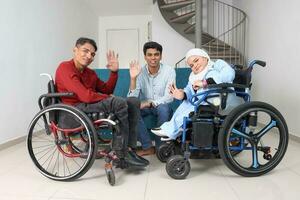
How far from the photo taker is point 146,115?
2406 mm

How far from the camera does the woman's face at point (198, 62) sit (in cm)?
202

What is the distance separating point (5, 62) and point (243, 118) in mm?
2347

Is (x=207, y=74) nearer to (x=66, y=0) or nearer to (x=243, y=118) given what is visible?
(x=243, y=118)

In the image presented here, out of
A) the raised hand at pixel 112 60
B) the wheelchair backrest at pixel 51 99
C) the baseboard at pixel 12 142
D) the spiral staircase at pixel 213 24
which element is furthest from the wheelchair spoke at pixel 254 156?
the spiral staircase at pixel 213 24

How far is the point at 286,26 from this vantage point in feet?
10.4

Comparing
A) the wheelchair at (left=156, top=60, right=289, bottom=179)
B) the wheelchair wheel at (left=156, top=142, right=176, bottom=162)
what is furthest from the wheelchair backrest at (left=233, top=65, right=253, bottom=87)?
the wheelchair wheel at (left=156, top=142, right=176, bottom=162)

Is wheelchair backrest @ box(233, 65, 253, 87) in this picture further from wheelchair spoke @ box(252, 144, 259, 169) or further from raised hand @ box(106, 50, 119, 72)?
raised hand @ box(106, 50, 119, 72)

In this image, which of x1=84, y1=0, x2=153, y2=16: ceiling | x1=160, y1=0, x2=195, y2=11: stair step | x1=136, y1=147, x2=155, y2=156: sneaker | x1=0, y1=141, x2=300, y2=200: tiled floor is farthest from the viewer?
x1=84, y1=0, x2=153, y2=16: ceiling

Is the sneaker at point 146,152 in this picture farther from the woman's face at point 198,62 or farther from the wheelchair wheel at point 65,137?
the woman's face at point 198,62

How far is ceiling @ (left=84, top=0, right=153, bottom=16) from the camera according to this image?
18.3 feet

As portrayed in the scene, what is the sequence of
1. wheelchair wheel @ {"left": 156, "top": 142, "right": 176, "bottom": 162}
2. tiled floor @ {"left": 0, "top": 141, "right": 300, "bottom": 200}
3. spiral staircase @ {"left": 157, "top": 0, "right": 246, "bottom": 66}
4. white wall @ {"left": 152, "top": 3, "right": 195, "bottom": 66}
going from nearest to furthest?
tiled floor @ {"left": 0, "top": 141, "right": 300, "bottom": 200} → wheelchair wheel @ {"left": 156, "top": 142, "right": 176, "bottom": 162} → spiral staircase @ {"left": 157, "top": 0, "right": 246, "bottom": 66} → white wall @ {"left": 152, "top": 3, "right": 195, "bottom": 66}

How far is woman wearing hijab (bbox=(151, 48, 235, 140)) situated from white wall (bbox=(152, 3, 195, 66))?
4.12 m

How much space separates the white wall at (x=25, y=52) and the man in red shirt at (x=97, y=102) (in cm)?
126

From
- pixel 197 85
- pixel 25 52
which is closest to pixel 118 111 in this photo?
pixel 197 85
